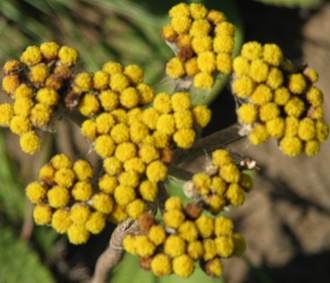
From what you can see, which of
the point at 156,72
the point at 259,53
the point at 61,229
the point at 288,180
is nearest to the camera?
the point at 61,229

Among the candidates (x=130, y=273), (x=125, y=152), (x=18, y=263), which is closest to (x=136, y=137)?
(x=125, y=152)

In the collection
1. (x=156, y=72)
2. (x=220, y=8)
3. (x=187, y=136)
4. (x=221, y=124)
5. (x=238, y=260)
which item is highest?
(x=187, y=136)

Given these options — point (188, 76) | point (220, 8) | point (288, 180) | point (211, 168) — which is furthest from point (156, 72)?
point (211, 168)

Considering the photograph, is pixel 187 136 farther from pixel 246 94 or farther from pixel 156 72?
pixel 156 72

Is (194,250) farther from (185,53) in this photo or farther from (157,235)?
(185,53)

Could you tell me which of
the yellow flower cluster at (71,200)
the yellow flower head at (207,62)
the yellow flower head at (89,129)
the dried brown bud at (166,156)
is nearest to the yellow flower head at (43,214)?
the yellow flower cluster at (71,200)

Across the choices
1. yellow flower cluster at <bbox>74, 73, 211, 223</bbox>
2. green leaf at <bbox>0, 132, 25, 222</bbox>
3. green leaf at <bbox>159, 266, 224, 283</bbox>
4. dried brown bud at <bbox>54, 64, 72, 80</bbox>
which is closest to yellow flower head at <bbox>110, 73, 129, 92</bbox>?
yellow flower cluster at <bbox>74, 73, 211, 223</bbox>

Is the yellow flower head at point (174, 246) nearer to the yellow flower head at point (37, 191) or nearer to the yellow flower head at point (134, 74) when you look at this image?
the yellow flower head at point (37, 191)
